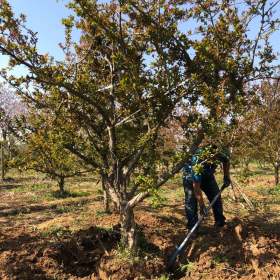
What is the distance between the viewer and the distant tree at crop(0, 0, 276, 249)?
17.6ft

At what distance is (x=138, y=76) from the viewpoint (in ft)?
19.4

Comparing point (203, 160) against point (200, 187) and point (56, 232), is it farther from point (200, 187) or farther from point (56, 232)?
point (56, 232)

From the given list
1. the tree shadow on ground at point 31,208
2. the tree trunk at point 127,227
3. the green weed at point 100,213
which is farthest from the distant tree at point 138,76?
the tree shadow on ground at point 31,208

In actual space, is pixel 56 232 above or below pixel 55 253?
above

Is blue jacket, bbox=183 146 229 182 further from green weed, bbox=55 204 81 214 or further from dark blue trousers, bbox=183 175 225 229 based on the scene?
green weed, bbox=55 204 81 214

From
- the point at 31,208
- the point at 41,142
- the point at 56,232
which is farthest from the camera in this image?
the point at 31,208

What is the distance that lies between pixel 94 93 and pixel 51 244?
2711 mm

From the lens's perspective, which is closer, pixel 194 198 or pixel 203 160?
pixel 203 160

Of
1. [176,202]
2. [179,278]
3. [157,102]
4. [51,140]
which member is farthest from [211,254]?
[176,202]

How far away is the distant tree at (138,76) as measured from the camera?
538 centimetres

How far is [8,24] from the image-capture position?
5148 millimetres

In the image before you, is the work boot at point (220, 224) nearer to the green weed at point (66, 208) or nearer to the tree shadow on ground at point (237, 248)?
the tree shadow on ground at point (237, 248)

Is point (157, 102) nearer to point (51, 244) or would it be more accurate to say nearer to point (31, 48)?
point (31, 48)

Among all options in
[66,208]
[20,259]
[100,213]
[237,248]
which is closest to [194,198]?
[237,248]
